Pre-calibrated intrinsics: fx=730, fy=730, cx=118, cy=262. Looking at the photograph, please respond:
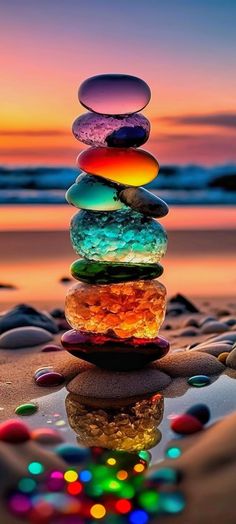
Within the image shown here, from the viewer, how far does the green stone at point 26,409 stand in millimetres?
3395

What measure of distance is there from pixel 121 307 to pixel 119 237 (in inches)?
13.9

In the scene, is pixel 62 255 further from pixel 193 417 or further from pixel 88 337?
pixel 193 417

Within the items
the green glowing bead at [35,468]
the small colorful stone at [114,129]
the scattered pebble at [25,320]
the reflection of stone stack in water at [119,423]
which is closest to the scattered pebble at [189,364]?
the reflection of stone stack in water at [119,423]

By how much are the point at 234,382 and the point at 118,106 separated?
59.1 inches

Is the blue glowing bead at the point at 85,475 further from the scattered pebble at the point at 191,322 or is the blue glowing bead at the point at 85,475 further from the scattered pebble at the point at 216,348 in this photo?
the scattered pebble at the point at 191,322

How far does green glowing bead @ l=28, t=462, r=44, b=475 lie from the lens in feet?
8.75

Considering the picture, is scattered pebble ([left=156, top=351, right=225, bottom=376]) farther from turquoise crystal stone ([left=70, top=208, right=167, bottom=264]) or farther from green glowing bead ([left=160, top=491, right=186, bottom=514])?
green glowing bead ([left=160, top=491, right=186, bottom=514])

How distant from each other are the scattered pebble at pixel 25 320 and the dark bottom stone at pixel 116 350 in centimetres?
190

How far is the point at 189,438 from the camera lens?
9.58 feet

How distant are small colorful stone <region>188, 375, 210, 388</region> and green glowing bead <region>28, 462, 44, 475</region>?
1139 mm

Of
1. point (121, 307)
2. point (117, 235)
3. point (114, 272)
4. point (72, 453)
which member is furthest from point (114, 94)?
→ point (72, 453)

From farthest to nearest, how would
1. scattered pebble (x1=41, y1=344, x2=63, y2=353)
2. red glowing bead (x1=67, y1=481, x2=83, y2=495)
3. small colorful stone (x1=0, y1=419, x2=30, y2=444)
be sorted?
scattered pebble (x1=41, y1=344, x2=63, y2=353) → small colorful stone (x1=0, y1=419, x2=30, y2=444) → red glowing bead (x1=67, y1=481, x2=83, y2=495)

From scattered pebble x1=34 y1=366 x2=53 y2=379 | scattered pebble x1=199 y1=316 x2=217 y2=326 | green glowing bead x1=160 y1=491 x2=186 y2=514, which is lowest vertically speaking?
scattered pebble x1=199 y1=316 x2=217 y2=326

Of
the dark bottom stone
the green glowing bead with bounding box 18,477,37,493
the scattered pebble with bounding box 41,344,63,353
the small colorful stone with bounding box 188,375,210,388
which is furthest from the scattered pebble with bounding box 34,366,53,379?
the green glowing bead with bounding box 18,477,37,493
